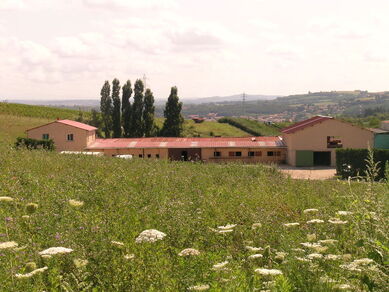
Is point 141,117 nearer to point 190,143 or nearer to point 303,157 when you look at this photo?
point 190,143

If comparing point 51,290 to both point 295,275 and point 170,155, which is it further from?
point 170,155

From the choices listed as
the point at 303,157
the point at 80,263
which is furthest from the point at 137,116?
the point at 80,263

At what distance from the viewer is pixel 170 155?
179ft

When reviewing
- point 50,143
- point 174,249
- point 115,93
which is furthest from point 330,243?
point 115,93

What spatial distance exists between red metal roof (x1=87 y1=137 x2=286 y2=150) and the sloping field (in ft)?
122

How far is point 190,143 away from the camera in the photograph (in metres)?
54.9

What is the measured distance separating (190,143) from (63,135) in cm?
1559

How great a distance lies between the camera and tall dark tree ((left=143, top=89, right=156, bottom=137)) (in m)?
68.7

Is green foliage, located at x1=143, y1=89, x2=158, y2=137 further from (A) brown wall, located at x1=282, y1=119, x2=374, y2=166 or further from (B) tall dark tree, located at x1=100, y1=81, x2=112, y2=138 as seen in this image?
(A) brown wall, located at x1=282, y1=119, x2=374, y2=166

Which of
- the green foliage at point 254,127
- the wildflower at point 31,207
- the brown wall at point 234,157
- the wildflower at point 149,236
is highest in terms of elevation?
the green foliage at point 254,127

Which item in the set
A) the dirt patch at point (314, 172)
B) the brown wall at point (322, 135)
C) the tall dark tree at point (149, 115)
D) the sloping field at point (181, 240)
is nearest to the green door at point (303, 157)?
the brown wall at point (322, 135)

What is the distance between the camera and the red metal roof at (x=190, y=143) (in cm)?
5350

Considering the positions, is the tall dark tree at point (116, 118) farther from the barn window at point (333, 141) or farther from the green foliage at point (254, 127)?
the green foliage at point (254, 127)

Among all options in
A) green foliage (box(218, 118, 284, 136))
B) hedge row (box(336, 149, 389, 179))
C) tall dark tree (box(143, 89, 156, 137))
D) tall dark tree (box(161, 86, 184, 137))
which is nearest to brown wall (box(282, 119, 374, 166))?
hedge row (box(336, 149, 389, 179))
